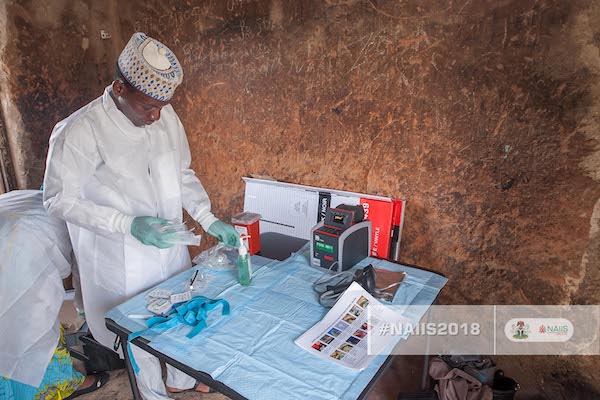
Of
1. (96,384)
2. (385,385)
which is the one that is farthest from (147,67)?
(96,384)

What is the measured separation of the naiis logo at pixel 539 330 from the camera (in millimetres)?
1534

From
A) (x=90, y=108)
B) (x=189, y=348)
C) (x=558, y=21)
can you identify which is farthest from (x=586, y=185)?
(x=90, y=108)

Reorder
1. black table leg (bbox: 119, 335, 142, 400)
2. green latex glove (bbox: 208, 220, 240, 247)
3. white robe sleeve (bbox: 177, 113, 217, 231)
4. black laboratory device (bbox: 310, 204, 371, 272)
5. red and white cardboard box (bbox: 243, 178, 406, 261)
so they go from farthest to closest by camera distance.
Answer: red and white cardboard box (bbox: 243, 178, 406, 261) < white robe sleeve (bbox: 177, 113, 217, 231) < green latex glove (bbox: 208, 220, 240, 247) < black laboratory device (bbox: 310, 204, 371, 272) < black table leg (bbox: 119, 335, 142, 400)

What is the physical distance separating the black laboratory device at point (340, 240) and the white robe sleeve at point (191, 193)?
0.53 metres

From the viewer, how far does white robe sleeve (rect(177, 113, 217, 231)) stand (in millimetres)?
1687

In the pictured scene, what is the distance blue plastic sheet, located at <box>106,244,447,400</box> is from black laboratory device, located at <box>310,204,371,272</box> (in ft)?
0.19

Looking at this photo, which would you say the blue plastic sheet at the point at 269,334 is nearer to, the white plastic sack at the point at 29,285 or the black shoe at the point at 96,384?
the white plastic sack at the point at 29,285

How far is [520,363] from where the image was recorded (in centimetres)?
167

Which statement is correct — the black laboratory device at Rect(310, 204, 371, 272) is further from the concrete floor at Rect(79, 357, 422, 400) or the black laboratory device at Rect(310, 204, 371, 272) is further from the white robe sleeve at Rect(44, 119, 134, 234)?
the white robe sleeve at Rect(44, 119, 134, 234)

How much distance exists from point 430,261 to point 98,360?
1.90 m

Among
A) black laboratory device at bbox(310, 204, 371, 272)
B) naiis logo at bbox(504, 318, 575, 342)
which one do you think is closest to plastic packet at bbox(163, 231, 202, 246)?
black laboratory device at bbox(310, 204, 371, 272)

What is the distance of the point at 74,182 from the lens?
133 cm

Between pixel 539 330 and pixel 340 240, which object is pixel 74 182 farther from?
pixel 539 330

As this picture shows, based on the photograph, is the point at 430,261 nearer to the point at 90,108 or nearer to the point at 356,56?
the point at 356,56
